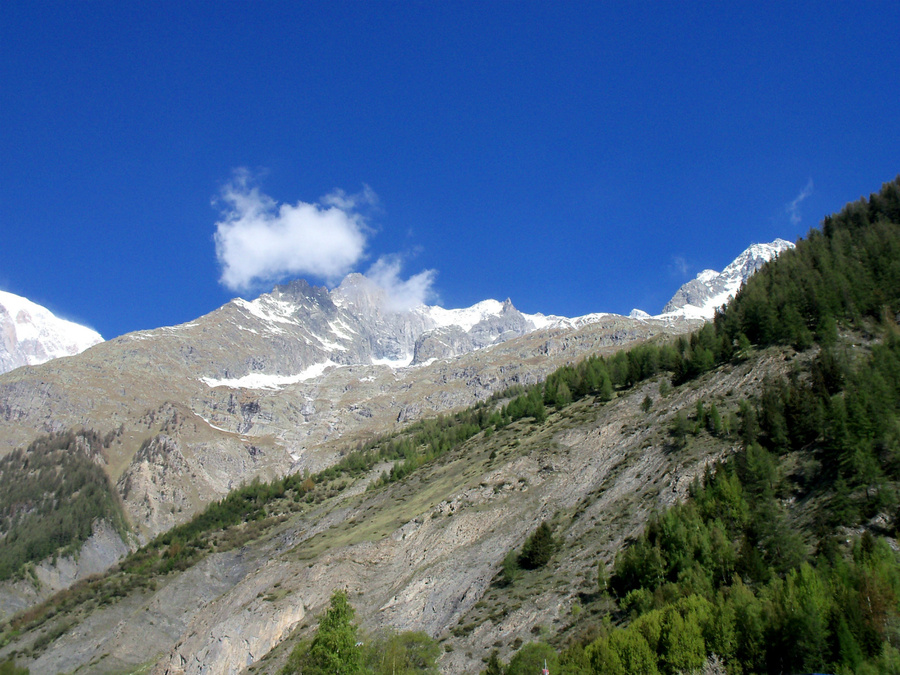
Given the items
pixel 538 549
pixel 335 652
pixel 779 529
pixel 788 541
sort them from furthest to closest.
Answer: pixel 538 549, pixel 779 529, pixel 335 652, pixel 788 541

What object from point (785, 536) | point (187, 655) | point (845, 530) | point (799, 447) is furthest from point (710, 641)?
point (187, 655)

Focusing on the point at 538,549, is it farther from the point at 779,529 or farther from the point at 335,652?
the point at 335,652

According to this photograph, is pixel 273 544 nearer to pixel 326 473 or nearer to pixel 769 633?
pixel 326 473

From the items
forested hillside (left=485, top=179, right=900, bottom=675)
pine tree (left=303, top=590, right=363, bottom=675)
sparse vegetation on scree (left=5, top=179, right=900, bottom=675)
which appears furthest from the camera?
pine tree (left=303, top=590, right=363, bottom=675)

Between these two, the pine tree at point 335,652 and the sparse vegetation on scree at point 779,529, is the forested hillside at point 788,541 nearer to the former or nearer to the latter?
the sparse vegetation on scree at point 779,529

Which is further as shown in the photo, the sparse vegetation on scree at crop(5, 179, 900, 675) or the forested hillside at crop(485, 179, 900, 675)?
the sparse vegetation on scree at crop(5, 179, 900, 675)

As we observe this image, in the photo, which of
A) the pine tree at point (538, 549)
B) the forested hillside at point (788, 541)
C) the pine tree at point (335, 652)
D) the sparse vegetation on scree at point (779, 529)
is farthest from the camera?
the pine tree at point (538, 549)

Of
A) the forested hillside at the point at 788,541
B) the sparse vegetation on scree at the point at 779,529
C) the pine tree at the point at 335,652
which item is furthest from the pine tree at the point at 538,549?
the pine tree at the point at 335,652

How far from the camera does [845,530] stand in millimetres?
49406

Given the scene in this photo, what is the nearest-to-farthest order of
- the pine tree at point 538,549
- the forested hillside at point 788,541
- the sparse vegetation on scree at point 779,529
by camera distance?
the forested hillside at point 788,541 < the sparse vegetation on scree at point 779,529 < the pine tree at point 538,549

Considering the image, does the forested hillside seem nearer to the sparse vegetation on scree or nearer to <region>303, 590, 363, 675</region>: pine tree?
the sparse vegetation on scree

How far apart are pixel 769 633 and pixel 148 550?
587ft

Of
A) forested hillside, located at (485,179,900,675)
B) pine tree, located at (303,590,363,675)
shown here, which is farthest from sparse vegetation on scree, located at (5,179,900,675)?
pine tree, located at (303,590,363,675)

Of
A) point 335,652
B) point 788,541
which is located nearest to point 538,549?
point 335,652
